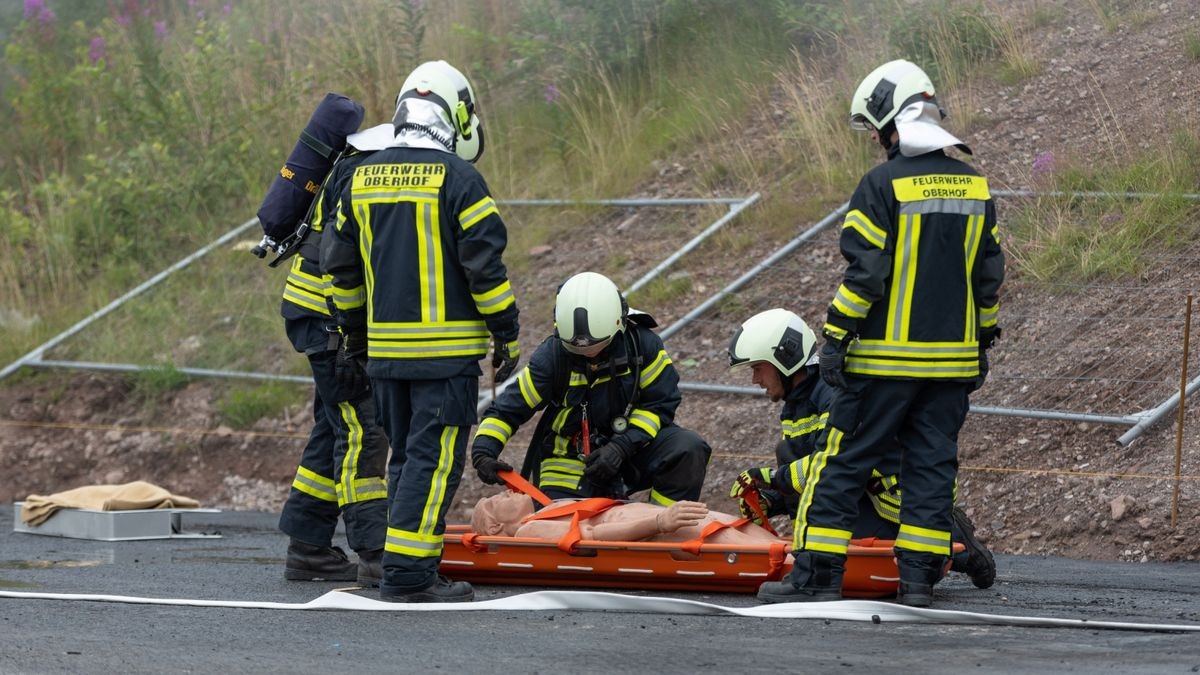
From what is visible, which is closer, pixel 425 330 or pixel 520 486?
pixel 425 330

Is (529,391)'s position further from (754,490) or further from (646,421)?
(754,490)

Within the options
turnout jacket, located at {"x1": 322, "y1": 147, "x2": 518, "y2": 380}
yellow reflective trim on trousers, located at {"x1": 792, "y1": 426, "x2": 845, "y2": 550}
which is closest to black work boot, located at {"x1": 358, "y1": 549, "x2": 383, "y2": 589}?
turnout jacket, located at {"x1": 322, "y1": 147, "x2": 518, "y2": 380}

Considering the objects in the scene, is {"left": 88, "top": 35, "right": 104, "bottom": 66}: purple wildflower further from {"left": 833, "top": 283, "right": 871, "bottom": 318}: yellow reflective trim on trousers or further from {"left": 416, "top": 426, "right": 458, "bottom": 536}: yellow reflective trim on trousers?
{"left": 833, "top": 283, "right": 871, "bottom": 318}: yellow reflective trim on trousers

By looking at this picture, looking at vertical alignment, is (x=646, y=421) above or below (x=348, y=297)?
below

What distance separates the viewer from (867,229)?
5645 millimetres

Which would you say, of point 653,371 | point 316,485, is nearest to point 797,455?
point 653,371

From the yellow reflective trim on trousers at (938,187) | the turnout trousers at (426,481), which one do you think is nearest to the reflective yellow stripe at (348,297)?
the turnout trousers at (426,481)

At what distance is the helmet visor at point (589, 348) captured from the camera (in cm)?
668

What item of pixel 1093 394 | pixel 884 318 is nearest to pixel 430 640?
pixel 884 318

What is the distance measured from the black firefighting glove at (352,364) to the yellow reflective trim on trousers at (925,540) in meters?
2.28

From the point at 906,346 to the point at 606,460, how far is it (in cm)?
160

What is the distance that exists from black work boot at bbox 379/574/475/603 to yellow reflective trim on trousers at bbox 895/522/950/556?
169cm

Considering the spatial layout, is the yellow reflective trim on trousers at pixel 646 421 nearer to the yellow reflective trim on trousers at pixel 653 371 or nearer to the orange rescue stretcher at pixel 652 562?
the yellow reflective trim on trousers at pixel 653 371

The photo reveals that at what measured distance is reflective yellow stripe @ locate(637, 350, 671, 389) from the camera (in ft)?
22.6
